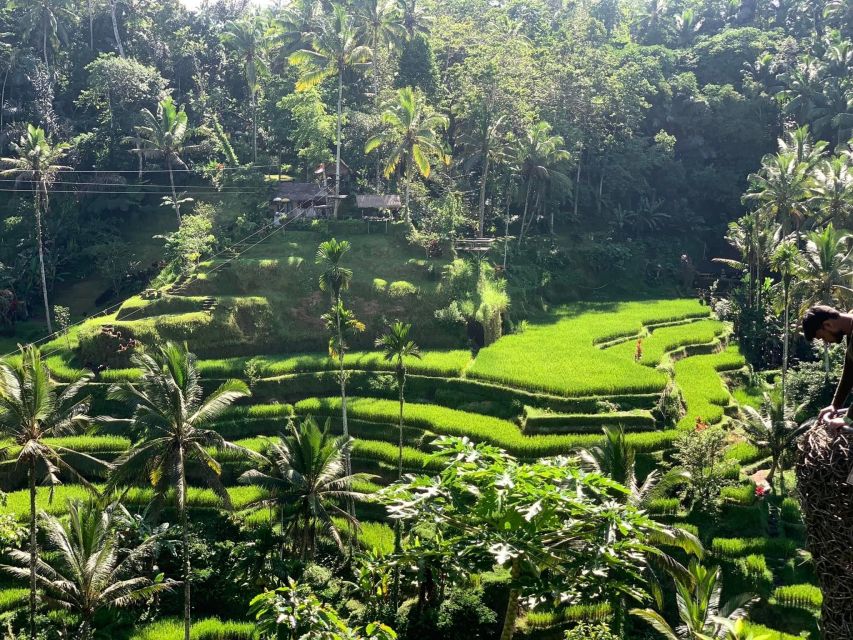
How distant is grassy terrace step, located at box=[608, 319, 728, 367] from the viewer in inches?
1335

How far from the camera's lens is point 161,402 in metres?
18.5

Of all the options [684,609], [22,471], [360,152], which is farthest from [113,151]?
[684,609]

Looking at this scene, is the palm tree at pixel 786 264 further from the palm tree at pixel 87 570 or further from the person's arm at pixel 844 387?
the person's arm at pixel 844 387

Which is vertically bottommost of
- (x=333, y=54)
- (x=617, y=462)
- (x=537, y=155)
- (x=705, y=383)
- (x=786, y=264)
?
(x=705, y=383)

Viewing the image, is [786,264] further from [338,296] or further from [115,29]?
[115,29]

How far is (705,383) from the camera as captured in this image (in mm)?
31531

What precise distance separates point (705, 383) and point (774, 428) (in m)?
6.64

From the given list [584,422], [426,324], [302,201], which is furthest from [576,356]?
[302,201]

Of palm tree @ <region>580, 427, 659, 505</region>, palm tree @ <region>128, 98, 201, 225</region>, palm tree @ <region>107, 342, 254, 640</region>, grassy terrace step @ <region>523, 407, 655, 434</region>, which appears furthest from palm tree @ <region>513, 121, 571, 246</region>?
palm tree @ <region>107, 342, 254, 640</region>

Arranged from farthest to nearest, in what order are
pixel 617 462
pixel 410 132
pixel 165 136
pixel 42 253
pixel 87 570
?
1. pixel 165 136
2. pixel 42 253
3. pixel 410 132
4. pixel 617 462
5. pixel 87 570

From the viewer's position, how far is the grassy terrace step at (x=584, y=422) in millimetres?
27641

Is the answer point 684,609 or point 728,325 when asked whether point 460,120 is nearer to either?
point 728,325

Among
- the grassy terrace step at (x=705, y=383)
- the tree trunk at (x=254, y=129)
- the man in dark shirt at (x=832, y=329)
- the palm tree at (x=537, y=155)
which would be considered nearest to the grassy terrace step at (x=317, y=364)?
the grassy terrace step at (x=705, y=383)

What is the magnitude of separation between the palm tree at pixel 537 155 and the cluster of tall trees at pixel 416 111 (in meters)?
0.10
